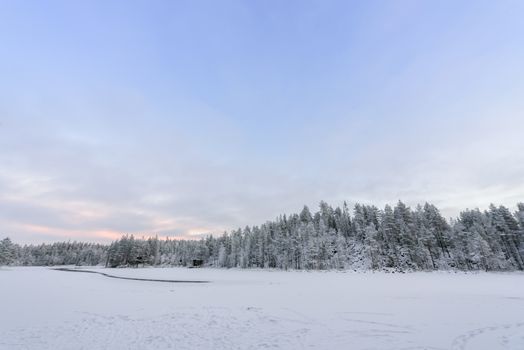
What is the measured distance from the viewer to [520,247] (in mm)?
75938

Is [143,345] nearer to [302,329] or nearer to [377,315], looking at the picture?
[302,329]

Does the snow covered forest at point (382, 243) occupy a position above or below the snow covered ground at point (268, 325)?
above

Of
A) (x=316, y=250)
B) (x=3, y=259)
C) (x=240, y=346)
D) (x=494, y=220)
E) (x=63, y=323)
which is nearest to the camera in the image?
(x=240, y=346)

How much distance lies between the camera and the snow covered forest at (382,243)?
7725cm

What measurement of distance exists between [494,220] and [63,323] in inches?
4268

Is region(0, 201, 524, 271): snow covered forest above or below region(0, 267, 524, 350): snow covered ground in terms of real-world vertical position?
above

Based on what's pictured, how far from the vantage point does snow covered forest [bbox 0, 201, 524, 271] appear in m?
77.2

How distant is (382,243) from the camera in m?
93.9

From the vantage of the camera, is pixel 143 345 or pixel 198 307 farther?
pixel 198 307

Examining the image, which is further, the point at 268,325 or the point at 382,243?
the point at 382,243

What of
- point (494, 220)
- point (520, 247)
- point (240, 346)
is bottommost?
point (240, 346)

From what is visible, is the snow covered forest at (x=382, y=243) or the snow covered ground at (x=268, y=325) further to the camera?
the snow covered forest at (x=382, y=243)

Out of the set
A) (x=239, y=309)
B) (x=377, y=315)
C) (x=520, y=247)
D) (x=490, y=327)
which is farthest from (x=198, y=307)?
(x=520, y=247)

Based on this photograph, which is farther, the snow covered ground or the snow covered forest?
the snow covered forest
